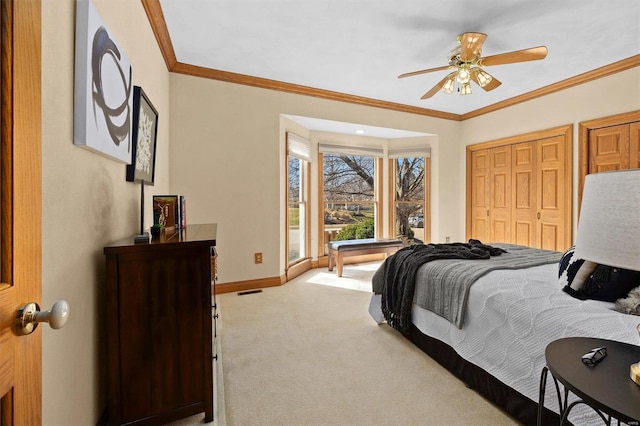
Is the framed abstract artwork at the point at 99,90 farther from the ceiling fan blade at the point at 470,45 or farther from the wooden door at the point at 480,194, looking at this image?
the wooden door at the point at 480,194

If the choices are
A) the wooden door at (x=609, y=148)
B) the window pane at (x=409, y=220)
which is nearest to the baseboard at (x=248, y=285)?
the window pane at (x=409, y=220)

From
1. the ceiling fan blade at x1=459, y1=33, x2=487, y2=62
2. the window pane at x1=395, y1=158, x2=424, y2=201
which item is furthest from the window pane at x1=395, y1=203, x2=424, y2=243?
the ceiling fan blade at x1=459, y1=33, x2=487, y2=62

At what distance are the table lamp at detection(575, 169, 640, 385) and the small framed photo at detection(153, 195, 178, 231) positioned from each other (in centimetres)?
202

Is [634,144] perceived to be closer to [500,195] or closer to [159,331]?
[500,195]

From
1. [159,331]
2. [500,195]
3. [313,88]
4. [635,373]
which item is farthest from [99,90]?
[500,195]

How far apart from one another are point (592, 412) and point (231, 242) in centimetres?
331

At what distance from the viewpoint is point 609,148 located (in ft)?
11.7

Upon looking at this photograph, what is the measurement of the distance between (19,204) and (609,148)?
5003 millimetres

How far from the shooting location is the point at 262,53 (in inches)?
125

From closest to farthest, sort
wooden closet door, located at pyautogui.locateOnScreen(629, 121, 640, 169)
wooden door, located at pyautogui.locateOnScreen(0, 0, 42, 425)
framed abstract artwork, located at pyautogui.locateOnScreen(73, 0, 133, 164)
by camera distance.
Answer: wooden door, located at pyautogui.locateOnScreen(0, 0, 42, 425), framed abstract artwork, located at pyautogui.locateOnScreen(73, 0, 133, 164), wooden closet door, located at pyautogui.locateOnScreen(629, 121, 640, 169)

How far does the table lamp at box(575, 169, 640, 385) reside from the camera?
2.50ft

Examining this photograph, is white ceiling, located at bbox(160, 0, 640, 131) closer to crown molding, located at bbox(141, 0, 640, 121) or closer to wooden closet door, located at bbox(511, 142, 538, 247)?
crown molding, located at bbox(141, 0, 640, 121)

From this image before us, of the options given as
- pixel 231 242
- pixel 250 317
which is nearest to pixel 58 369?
pixel 250 317

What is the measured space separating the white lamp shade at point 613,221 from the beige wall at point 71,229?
1.66 meters
